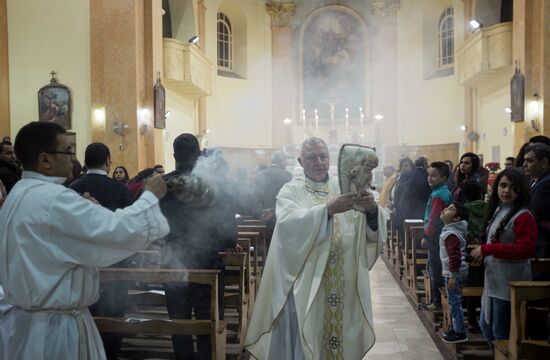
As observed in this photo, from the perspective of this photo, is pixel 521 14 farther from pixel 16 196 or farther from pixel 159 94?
pixel 16 196

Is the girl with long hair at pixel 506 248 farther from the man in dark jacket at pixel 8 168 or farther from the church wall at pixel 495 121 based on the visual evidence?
the church wall at pixel 495 121

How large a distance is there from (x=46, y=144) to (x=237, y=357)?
9.08 feet

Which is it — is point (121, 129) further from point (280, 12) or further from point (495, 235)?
point (280, 12)

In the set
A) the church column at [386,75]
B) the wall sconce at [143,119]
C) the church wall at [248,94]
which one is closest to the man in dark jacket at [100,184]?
the wall sconce at [143,119]

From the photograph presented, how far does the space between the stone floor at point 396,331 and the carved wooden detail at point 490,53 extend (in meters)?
8.76

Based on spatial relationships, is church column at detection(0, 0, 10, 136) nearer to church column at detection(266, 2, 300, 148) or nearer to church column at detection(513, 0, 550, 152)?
church column at detection(266, 2, 300, 148)

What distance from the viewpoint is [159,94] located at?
40.7 ft

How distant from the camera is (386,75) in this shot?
19906 mm

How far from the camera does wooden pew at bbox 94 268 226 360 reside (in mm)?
3184

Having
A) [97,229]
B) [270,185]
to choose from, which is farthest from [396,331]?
[97,229]

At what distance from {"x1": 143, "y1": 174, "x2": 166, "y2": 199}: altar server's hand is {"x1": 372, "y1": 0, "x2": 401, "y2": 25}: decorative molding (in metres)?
19.0

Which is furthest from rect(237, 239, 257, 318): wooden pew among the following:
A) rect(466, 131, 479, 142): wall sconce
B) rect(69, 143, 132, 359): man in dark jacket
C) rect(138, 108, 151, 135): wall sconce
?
rect(466, 131, 479, 142): wall sconce

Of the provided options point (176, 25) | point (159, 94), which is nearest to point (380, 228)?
point (159, 94)

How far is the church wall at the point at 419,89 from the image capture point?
1845 cm
